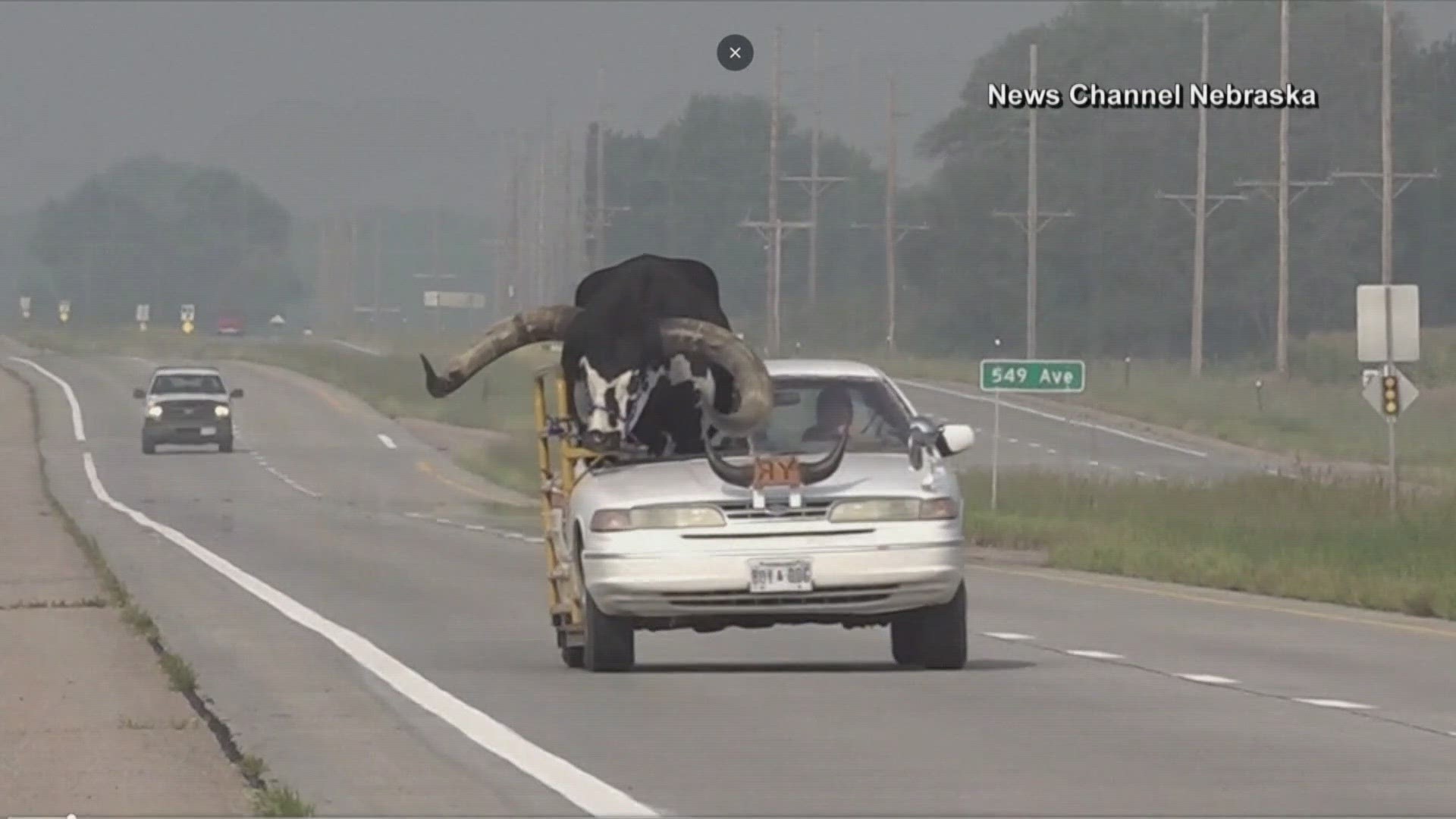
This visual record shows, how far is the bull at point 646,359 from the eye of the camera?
20.2m

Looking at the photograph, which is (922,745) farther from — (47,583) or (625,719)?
(47,583)

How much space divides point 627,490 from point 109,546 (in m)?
21.8

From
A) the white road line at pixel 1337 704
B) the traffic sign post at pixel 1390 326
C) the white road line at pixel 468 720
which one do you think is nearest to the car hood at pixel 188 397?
the traffic sign post at pixel 1390 326

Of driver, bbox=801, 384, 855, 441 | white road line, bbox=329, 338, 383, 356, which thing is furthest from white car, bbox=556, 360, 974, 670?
white road line, bbox=329, 338, 383, 356

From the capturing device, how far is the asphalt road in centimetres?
1412

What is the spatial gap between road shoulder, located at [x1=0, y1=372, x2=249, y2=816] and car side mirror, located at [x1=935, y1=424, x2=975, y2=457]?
4.50 meters

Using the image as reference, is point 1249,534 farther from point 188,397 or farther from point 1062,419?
point 1062,419

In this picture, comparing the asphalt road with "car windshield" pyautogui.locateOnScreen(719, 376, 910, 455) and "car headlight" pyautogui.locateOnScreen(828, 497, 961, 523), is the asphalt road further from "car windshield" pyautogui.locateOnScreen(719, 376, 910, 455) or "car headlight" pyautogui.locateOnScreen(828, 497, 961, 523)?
"car windshield" pyautogui.locateOnScreen(719, 376, 910, 455)

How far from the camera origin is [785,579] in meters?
19.4

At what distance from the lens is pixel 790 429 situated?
20.9 m

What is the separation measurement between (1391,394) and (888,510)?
2379 centimetres

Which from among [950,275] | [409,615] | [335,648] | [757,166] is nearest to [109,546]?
[409,615]

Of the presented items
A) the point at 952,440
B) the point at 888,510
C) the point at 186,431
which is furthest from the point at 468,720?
the point at 186,431

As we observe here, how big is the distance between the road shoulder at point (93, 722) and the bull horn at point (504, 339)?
228 cm
